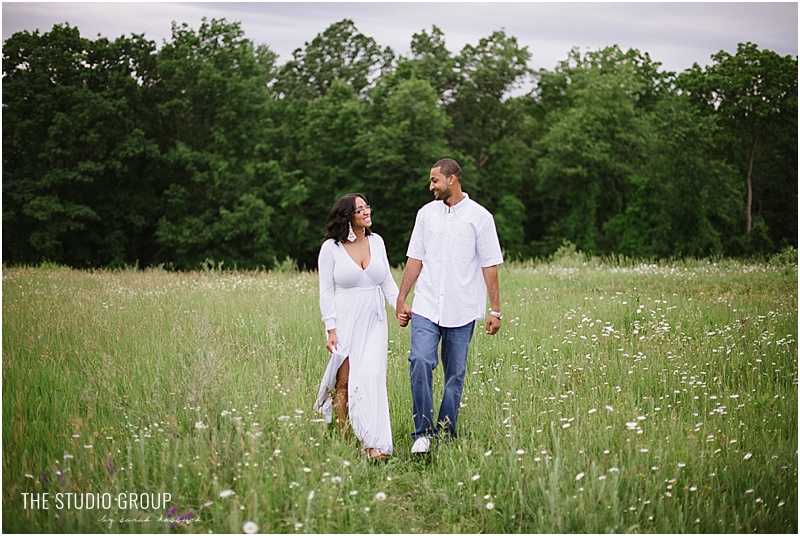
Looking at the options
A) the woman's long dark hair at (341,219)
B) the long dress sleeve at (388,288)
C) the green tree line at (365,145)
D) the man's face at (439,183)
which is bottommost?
the long dress sleeve at (388,288)

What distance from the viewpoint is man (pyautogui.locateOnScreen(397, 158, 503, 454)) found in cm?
540

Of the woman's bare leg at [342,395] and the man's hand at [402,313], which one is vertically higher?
the man's hand at [402,313]

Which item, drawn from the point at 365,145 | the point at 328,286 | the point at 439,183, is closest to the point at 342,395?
the point at 328,286

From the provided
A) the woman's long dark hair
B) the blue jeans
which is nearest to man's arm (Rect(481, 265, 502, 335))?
the blue jeans

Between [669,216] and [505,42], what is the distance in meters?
14.6

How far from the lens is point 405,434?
5.85 metres

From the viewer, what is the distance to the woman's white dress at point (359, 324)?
5.35m

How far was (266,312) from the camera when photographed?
32.1 feet

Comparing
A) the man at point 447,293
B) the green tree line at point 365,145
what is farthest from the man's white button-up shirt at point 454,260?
the green tree line at point 365,145

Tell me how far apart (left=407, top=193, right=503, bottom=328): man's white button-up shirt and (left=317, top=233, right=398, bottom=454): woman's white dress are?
338 mm

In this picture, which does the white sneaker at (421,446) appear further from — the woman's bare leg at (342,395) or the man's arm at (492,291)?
the man's arm at (492,291)

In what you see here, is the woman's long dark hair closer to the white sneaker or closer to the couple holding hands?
the couple holding hands

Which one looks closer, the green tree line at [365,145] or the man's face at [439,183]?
the man's face at [439,183]

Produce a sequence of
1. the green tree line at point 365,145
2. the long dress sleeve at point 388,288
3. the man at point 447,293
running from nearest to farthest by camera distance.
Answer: the man at point 447,293 → the long dress sleeve at point 388,288 → the green tree line at point 365,145
